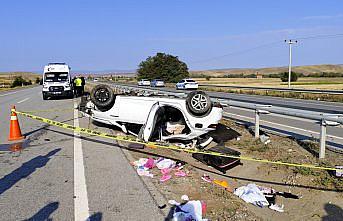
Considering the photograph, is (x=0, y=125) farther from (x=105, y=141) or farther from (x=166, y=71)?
(x=166, y=71)

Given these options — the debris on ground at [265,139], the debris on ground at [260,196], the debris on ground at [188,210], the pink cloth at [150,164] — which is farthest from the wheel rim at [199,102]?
the debris on ground at [188,210]

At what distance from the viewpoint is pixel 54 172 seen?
6.16m

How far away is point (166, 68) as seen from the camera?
8238 cm

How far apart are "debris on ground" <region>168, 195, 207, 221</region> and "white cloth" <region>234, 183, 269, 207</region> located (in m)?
1.12

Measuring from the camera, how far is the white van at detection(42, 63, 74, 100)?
84.1ft

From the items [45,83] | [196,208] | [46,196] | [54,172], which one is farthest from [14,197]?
[45,83]

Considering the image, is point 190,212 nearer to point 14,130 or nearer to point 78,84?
point 14,130

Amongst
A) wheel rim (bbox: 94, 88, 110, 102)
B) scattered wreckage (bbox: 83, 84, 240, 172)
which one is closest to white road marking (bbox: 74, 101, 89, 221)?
scattered wreckage (bbox: 83, 84, 240, 172)

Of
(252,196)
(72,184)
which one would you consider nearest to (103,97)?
(72,184)

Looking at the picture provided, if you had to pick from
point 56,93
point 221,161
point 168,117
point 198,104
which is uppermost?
point 198,104

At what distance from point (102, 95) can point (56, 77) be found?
58.5ft

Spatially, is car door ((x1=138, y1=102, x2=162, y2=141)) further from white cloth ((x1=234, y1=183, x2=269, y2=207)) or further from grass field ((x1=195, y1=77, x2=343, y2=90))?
grass field ((x1=195, y1=77, x2=343, y2=90))

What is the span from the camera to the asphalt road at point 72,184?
14.3 feet

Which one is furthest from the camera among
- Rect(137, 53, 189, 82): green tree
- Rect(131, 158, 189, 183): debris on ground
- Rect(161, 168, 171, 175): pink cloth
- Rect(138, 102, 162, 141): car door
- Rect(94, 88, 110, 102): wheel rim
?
Rect(137, 53, 189, 82): green tree
